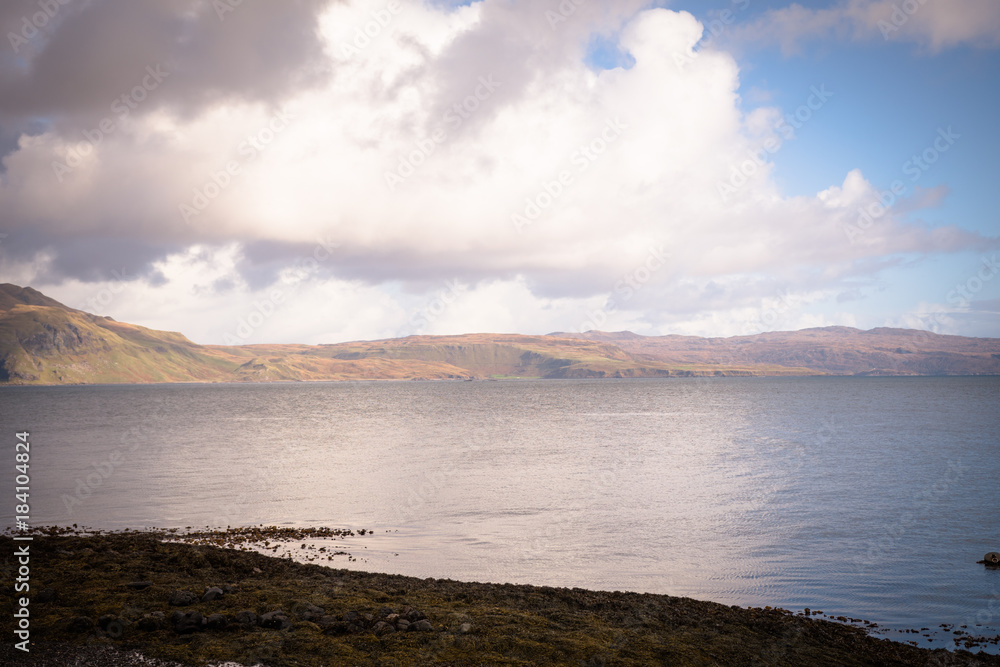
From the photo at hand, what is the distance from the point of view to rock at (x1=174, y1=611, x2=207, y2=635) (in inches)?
601

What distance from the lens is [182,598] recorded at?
17.3 m

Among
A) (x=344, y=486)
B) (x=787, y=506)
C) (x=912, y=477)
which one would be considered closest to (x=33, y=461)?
(x=344, y=486)

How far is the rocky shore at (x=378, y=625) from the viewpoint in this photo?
570 inches

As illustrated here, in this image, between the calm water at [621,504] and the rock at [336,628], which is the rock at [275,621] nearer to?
the rock at [336,628]

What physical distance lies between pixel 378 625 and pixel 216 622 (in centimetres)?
415

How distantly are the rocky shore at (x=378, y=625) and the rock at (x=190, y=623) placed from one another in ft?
0.11

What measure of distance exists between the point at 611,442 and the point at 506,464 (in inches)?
916

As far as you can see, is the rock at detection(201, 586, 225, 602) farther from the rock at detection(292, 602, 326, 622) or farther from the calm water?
the calm water

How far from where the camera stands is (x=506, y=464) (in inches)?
2169

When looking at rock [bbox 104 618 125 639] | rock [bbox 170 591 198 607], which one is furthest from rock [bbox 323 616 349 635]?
rock [bbox 104 618 125 639]

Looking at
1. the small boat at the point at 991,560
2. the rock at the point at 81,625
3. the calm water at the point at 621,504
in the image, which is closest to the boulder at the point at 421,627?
the calm water at the point at 621,504

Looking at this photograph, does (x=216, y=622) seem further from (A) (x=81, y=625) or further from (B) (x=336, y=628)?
(A) (x=81, y=625)

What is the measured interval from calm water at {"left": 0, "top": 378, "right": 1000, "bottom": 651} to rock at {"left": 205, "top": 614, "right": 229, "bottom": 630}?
9574mm

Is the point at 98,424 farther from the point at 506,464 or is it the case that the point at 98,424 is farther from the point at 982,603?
the point at 982,603
